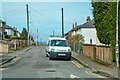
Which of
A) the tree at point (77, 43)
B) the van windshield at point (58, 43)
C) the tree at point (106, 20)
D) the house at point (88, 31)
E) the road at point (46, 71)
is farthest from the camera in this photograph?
the house at point (88, 31)

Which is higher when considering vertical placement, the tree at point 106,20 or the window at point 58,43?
the tree at point 106,20

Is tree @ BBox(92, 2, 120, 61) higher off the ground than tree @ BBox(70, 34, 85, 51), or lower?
higher

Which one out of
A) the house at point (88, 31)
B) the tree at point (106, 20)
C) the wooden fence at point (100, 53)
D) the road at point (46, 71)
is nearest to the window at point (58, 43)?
the wooden fence at point (100, 53)

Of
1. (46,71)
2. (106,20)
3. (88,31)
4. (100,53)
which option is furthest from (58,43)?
(88,31)

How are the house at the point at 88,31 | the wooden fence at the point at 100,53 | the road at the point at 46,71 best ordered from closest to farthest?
1. the road at the point at 46,71
2. the wooden fence at the point at 100,53
3. the house at the point at 88,31

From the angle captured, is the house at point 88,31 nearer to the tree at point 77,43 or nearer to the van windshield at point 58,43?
the tree at point 77,43

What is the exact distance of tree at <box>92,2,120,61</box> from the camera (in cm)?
2131

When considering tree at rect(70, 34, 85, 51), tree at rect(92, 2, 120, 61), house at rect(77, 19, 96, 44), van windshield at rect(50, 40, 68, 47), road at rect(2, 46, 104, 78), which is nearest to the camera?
road at rect(2, 46, 104, 78)

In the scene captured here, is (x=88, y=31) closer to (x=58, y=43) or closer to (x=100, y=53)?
(x=58, y=43)

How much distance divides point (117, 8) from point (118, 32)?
1868 mm

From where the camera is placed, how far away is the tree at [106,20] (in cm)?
2131

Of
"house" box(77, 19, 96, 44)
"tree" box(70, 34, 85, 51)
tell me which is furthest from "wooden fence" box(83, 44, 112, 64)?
"house" box(77, 19, 96, 44)

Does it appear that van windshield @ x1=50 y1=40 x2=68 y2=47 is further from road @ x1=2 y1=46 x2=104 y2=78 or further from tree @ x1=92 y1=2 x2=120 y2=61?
road @ x1=2 y1=46 x2=104 y2=78

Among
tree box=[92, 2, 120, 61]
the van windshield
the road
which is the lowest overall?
the road
